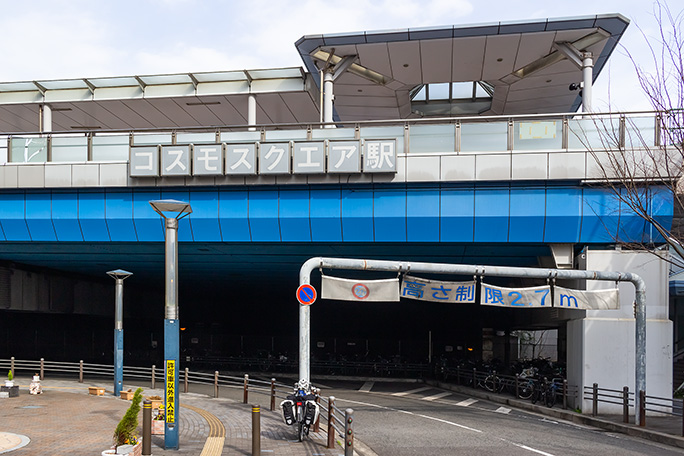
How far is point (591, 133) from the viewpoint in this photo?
18.3 metres

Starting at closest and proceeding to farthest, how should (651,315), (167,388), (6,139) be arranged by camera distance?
(167,388) → (651,315) → (6,139)

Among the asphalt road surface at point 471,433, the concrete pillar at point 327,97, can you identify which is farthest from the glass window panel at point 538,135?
the asphalt road surface at point 471,433

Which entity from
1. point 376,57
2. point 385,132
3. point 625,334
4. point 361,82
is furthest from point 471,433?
point 361,82

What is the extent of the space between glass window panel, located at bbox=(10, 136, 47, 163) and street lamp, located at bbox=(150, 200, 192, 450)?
35.8ft

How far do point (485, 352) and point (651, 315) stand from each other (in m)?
22.1

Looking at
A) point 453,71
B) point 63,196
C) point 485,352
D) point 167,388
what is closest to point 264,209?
point 63,196

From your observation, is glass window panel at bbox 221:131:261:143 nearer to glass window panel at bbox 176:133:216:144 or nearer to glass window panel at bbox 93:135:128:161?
glass window panel at bbox 176:133:216:144

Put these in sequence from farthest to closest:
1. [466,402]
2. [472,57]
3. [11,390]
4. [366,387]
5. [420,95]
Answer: [420,95] → [366,387] → [472,57] → [466,402] → [11,390]

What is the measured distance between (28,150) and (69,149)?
5.04ft

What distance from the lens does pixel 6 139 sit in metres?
21.2

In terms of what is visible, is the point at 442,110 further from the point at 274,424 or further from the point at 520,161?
the point at 274,424

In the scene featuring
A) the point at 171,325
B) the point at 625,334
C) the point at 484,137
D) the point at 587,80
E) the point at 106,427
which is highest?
the point at 587,80

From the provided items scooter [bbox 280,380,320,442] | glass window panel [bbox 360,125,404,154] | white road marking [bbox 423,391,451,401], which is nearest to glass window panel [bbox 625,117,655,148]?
glass window panel [bbox 360,125,404,154]

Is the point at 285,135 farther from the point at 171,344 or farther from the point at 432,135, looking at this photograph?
the point at 171,344
